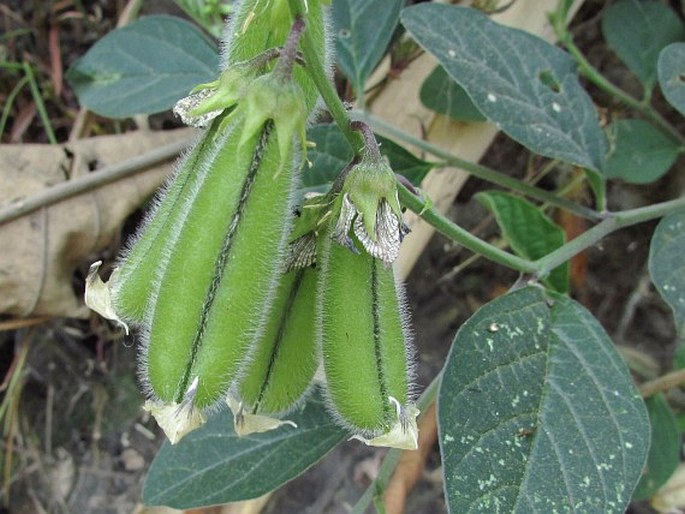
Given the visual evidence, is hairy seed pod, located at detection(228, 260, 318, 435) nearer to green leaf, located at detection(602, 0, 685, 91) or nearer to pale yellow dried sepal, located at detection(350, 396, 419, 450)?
pale yellow dried sepal, located at detection(350, 396, 419, 450)

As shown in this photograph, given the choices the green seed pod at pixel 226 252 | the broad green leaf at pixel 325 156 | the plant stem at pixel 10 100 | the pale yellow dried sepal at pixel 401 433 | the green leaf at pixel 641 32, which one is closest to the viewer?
the green seed pod at pixel 226 252

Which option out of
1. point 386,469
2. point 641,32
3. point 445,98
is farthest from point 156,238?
point 641,32

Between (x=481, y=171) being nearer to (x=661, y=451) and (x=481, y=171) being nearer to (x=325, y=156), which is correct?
(x=325, y=156)

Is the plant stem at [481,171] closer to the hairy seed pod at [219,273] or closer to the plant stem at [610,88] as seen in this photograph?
the plant stem at [610,88]

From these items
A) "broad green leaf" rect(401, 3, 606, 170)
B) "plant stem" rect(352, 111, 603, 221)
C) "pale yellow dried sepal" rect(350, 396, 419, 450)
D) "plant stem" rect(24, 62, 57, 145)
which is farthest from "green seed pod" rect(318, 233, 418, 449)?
"plant stem" rect(24, 62, 57, 145)

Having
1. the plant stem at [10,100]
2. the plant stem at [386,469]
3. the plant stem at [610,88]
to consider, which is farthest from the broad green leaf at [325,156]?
the plant stem at [10,100]

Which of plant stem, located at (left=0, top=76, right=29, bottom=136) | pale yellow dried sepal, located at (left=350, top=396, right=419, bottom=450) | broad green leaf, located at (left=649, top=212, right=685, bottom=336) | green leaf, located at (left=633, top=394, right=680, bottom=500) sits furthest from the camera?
plant stem, located at (left=0, top=76, right=29, bottom=136)

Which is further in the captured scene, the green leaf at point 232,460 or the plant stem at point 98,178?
the plant stem at point 98,178
